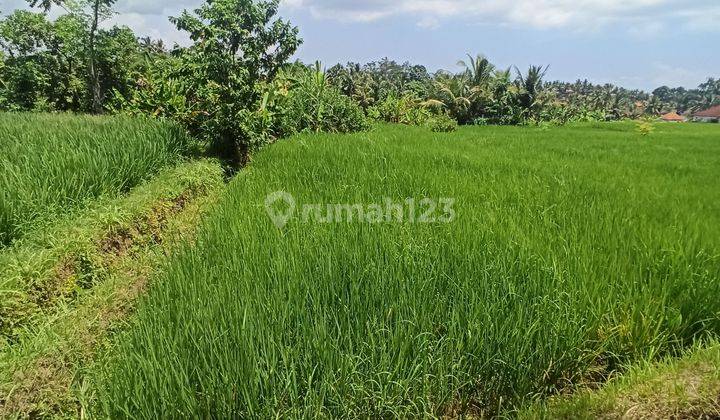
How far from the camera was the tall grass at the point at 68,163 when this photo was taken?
3.27 metres

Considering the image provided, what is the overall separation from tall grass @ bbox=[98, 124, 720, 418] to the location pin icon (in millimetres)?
83

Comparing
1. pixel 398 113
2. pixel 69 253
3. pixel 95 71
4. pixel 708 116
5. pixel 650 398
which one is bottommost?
pixel 650 398

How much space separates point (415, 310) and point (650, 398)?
914 millimetres

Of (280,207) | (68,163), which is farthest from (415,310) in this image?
(68,163)

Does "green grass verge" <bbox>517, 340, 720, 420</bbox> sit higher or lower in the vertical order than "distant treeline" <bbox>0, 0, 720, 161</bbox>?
lower

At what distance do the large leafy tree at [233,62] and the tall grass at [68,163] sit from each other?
1136 millimetres

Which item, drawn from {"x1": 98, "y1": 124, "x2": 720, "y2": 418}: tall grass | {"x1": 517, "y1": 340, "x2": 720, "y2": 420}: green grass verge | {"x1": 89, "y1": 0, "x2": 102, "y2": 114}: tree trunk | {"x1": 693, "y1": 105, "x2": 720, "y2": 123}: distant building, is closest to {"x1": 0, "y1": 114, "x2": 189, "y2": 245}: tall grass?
{"x1": 98, "y1": 124, "x2": 720, "y2": 418}: tall grass

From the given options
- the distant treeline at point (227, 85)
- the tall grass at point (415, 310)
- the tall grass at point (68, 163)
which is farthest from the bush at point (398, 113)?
the tall grass at point (415, 310)

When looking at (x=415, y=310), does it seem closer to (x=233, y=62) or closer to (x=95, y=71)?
(x=233, y=62)

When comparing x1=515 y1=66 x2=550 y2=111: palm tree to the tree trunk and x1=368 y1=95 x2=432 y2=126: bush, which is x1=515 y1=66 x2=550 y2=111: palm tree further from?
the tree trunk

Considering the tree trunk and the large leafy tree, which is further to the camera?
the tree trunk

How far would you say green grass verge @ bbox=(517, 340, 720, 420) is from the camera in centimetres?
167

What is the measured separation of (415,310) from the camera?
188 cm

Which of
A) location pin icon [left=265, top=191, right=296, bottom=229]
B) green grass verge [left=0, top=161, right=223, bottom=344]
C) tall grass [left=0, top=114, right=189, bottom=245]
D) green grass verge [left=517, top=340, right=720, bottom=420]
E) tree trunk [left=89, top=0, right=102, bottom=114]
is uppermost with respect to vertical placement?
tree trunk [left=89, top=0, right=102, bottom=114]
